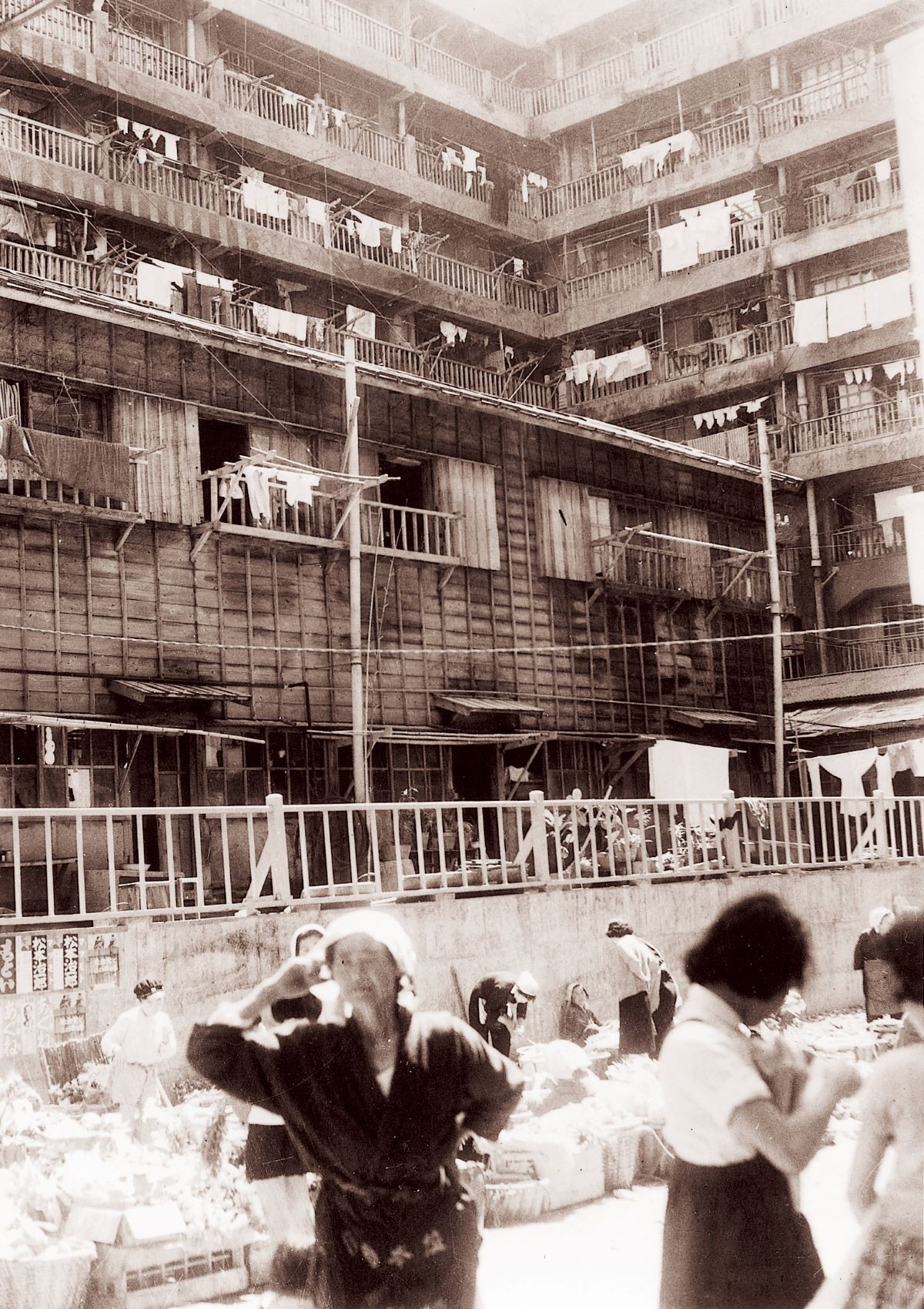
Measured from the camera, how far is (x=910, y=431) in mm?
24391

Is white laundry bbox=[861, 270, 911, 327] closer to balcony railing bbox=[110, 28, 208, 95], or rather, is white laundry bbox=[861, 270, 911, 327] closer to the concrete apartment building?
the concrete apartment building

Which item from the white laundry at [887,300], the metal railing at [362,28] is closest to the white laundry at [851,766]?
the white laundry at [887,300]

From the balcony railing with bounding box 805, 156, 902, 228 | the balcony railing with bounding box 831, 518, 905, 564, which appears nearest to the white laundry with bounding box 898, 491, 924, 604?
the balcony railing with bounding box 831, 518, 905, 564

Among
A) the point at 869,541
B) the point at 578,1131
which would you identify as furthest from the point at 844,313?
the point at 578,1131

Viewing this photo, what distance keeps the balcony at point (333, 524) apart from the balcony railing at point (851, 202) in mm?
13503

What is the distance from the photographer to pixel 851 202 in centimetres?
2620

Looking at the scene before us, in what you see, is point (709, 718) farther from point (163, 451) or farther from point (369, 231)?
point (369, 231)

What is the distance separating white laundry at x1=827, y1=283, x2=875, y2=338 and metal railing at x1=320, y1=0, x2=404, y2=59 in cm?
990

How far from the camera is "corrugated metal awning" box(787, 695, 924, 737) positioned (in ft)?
61.5

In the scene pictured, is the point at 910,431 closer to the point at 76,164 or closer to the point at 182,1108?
the point at 76,164

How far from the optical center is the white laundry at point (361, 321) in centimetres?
2530

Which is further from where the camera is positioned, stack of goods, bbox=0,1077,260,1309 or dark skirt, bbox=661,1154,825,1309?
stack of goods, bbox=0,1077,260,1309

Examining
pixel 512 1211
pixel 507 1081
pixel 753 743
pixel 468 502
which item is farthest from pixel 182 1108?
pixel 753 743

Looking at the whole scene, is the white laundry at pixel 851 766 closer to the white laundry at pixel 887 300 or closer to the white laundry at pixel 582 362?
the white laundry at pixel 887 300
